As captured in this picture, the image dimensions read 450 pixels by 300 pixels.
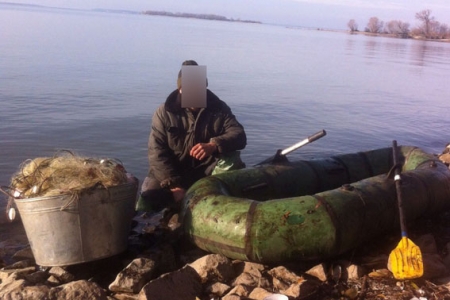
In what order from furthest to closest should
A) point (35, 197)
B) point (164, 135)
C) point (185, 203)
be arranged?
point (164, 135) < point (185, 203) < point (35, 197)

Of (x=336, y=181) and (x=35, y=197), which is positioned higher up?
(x=35, y=197)

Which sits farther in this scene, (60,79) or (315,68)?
(315,68)

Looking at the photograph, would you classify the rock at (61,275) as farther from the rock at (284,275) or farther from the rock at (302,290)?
the rock at (302,290)

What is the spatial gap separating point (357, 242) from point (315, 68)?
2436cm

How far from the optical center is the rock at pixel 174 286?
159 inches

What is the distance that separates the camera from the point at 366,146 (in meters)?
12.6

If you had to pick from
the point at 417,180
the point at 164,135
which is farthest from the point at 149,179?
the point at 417,180

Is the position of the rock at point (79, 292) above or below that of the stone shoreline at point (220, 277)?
above

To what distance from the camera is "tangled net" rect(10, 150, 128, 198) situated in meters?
4.34

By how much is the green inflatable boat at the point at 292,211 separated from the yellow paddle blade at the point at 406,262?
497 mm

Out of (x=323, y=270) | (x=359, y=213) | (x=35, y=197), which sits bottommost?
(x=323, y=270)

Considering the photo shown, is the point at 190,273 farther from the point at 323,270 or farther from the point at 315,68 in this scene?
the point at 315,68

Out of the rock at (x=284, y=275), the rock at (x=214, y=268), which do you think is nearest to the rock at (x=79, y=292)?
the rock at (x=214, y=268)

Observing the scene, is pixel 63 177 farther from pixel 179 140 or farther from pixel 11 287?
pixel 179 140
